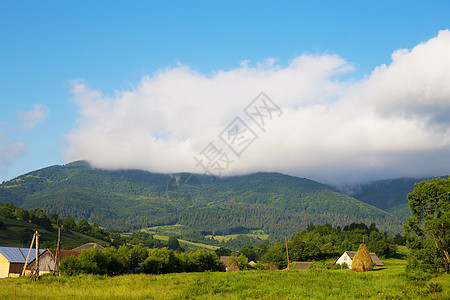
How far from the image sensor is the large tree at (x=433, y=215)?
4953 cm

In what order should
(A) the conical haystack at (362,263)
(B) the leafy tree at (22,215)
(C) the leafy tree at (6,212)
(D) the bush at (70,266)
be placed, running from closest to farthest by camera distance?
(D) the bush at (70,266)
(A) the conical haystack at (362,263)
(C) the leafy tree at (6,212)
(B) the leafy tree at (22,215)

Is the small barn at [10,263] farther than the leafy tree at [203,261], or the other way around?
the leafy tree at [203,261]

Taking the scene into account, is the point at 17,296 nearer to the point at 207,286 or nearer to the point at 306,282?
the point at 207,286

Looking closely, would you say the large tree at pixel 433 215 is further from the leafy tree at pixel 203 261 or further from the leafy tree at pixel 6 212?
the leafy tree at pixel 6 212

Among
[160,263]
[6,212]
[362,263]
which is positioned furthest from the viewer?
[6,212]

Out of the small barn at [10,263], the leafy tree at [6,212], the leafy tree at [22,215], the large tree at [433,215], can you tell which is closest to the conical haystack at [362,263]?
the large tree at [433,215]

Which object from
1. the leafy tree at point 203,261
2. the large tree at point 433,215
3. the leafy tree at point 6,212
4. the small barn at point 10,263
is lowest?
the leafy tree at point 203,261

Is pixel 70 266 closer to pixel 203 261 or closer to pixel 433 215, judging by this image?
pixel 203 261

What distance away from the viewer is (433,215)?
168ft

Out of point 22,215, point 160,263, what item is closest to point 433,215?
point 160,263

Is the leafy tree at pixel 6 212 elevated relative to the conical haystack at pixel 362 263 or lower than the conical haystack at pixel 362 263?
elevated

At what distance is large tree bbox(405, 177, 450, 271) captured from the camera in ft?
163

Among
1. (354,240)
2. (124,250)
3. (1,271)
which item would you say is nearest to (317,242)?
(354,240)

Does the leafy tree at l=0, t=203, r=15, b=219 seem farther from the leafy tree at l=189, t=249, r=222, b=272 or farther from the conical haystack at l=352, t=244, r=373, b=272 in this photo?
the conical haystack at l=352, t=244, r=373, b=272
